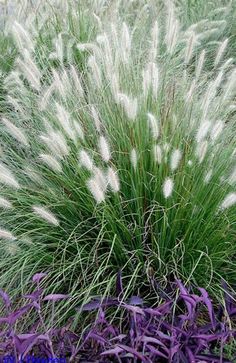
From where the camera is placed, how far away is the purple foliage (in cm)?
207

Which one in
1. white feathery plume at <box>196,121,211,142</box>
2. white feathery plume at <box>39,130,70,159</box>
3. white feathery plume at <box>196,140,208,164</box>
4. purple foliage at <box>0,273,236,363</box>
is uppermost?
white feathery plume at <box>39,130,70,159</box>

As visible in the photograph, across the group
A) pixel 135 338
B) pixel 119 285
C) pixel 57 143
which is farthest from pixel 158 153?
pixel 135 338

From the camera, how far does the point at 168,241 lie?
2.60 metres

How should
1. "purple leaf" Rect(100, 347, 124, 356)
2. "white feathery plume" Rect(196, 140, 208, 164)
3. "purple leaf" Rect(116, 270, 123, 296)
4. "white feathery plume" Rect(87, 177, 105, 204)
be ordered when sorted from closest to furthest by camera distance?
"purple leaf" Rect(100, 347, 124, 356), "white feathery plume" Rect(87, 177, 105, 204), "purple leaf" Rect(116, 270, 123, 296), "white feathery plume" Rect(196, 140, 208, 164)

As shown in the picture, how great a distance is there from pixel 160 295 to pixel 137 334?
A: 34 cm

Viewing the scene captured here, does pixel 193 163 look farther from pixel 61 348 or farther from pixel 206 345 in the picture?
pixel 61 348

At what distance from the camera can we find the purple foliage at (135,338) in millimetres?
2074

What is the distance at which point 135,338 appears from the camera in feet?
6.97

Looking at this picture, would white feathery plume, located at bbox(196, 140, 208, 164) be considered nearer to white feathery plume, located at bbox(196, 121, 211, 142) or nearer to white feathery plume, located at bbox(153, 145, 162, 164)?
white feathery plume, located at bbox(196, 121, 211, 142)

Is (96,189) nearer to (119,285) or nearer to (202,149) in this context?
(119,285)

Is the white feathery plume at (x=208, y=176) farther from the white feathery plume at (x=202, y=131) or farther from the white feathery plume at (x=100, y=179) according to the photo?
the white feathery plume at (x=100, y=179)

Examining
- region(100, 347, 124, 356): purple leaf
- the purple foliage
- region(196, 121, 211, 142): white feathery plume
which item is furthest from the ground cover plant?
region(100, 347, 124, 356): purple leaf

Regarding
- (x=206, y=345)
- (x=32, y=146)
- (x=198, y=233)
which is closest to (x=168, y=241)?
(x=198, y=233)

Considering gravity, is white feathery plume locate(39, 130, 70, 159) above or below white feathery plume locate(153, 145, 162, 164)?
above
